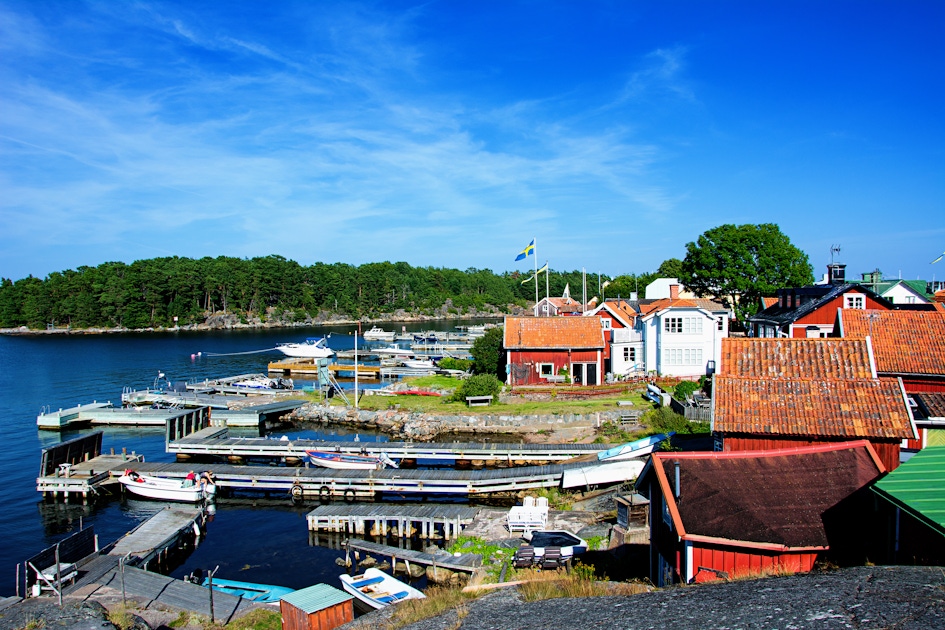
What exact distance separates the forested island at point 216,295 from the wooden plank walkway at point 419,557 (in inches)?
3830

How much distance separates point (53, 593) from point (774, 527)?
1998 cm

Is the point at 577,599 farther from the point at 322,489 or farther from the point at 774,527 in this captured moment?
the point at 322,489

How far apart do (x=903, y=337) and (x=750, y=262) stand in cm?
3249

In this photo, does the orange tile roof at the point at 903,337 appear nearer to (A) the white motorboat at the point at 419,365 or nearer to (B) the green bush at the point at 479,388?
(B) the green bush at the point at 479,388

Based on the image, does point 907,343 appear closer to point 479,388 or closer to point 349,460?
point 479,388

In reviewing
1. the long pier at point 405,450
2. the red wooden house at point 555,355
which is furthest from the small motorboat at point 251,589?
the red wooden house at point 555,355

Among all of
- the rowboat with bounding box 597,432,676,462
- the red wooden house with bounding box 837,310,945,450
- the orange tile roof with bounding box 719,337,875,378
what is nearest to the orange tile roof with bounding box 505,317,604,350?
the rowboat with bounding box 597,432,676,462

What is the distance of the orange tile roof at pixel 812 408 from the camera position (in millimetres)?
18797

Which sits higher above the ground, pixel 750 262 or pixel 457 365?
pixel 750 262

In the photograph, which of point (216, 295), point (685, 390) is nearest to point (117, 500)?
point (685, 390)

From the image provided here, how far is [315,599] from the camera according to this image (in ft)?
54.4

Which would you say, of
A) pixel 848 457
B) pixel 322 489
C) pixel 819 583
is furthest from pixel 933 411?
pixel 322 489

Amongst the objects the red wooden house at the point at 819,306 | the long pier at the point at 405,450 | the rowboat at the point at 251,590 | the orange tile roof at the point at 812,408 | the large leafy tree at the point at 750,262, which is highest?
the large leafy tree at the point at 750,262

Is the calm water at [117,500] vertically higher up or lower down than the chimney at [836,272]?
lower down
